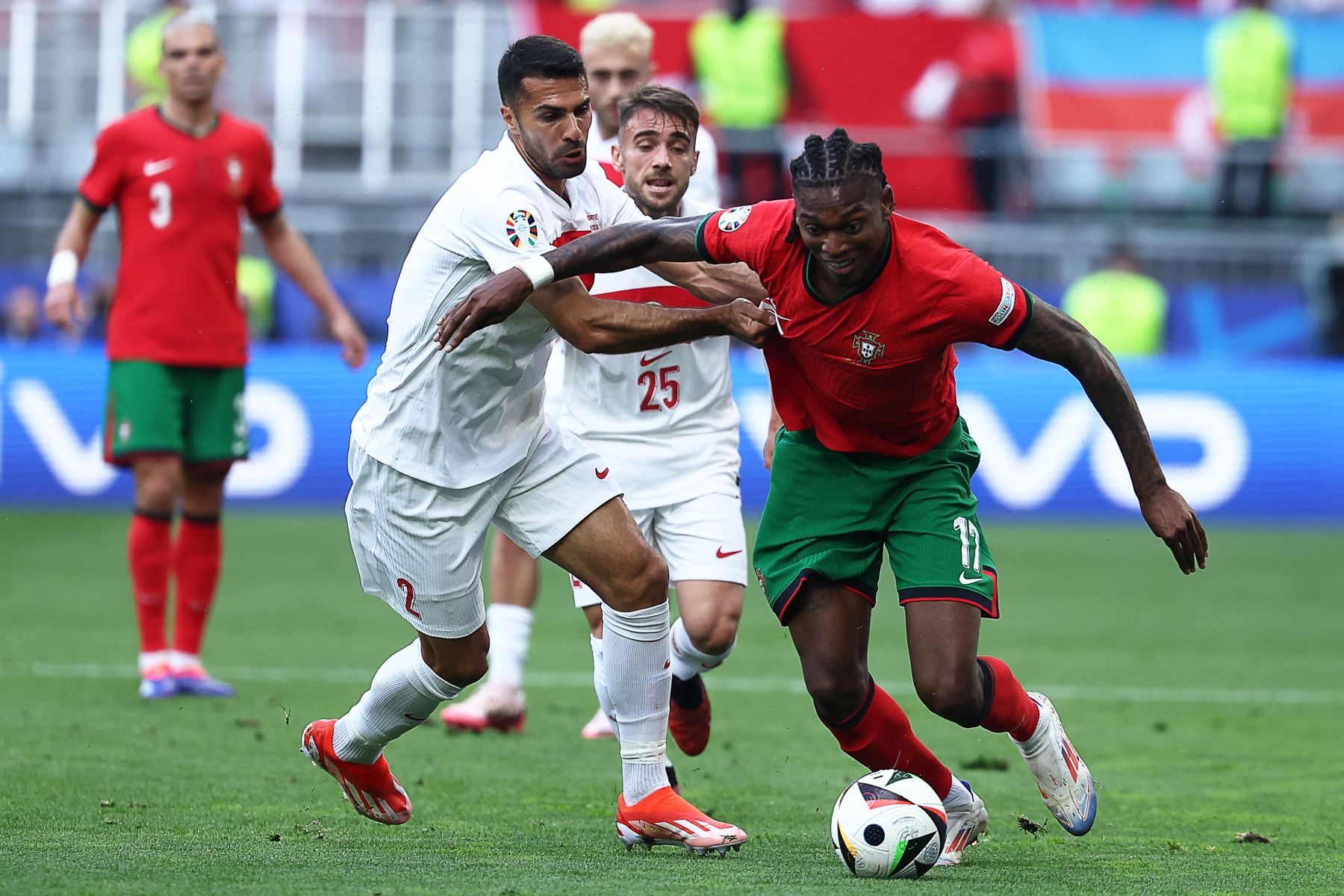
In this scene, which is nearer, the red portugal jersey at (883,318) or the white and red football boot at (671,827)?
the red portugal jersey at (883,318)

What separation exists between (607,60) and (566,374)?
130 centimetres

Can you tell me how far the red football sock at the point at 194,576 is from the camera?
828cm

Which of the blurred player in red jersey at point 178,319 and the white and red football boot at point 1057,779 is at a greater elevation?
the blurred player in red jersey at point 178,319

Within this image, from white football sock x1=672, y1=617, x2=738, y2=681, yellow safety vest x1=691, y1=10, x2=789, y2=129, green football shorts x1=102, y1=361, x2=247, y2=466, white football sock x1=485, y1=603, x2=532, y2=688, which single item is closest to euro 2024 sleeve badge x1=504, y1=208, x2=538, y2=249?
white football sock x1=672, y1=617, x2=738, y2=681

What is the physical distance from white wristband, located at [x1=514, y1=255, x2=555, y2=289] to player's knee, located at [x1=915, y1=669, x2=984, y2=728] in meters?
1.47

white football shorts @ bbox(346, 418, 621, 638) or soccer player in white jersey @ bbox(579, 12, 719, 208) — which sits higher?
soccer player in white jersey @ bbox(579, 12, 719, 208)

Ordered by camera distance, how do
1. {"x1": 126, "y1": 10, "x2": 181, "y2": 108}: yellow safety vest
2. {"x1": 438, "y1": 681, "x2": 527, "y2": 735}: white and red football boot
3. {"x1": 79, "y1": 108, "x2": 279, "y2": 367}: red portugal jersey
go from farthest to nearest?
{"x1": 126, "y1": 10, "x2": 181, "y2": 108}: yellow safety vest, {"x1": 79, "y1": 108, "x2": 279, "y2": 367}: red portugal jersey, {"x1": 438, "y1": 681, "x2": 527, "y2": 735}: white and red football boot

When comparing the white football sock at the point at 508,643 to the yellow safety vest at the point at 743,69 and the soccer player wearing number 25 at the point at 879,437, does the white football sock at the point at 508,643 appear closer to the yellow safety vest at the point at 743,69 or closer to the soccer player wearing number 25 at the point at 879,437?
the soccer player wearing number 25 at the point at 879,437

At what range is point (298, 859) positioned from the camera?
490 cm

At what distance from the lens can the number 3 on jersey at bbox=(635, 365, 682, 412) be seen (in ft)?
21.7

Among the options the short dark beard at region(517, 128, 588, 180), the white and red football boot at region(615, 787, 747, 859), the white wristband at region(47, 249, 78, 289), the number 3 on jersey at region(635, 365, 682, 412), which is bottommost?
the white and red football boot at region(615, 787, 747, 859)

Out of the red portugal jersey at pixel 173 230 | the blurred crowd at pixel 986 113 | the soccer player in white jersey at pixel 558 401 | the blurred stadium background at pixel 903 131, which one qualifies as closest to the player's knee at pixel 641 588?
the soccer player in white jersey at pixel 558 401

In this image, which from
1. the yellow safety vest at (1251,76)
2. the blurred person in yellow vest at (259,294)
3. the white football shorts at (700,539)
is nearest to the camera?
the white football shorts at (700,539)

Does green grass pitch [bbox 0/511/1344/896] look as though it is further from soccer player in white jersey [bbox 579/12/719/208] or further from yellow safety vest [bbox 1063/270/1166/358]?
yellow safety vest [bbox 1063/270/1166/358]
